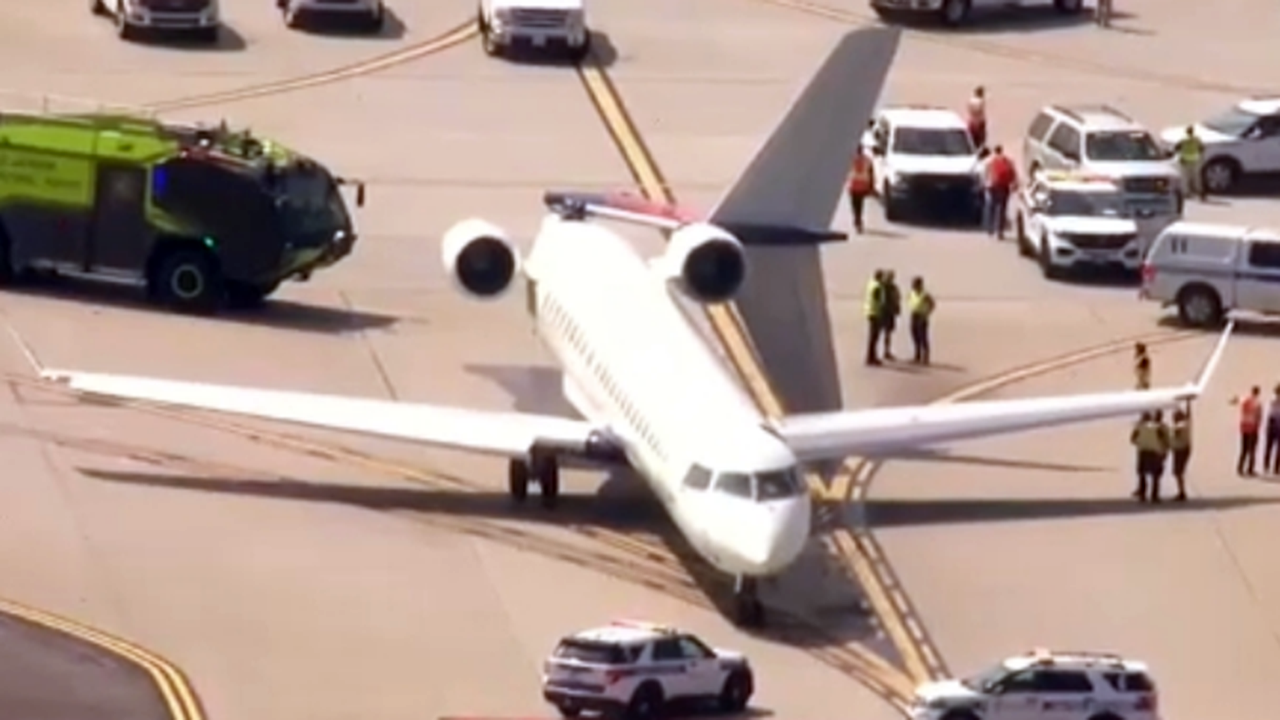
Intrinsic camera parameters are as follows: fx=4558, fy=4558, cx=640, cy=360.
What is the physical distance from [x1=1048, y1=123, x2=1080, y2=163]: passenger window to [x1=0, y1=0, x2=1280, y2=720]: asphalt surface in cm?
325

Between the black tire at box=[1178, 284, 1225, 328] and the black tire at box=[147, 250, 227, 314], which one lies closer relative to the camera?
the black tire at box=[147, 250, 227, 314]

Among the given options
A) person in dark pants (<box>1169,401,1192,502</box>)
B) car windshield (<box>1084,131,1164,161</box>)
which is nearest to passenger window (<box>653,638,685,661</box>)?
person in dark pants (<box>1169,401,1192,502</box>)

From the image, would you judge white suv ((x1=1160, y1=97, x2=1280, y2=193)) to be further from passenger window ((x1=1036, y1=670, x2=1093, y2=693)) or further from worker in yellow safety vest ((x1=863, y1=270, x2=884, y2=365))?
passenger window ((x1=1036, y1=670, x2=1093, y2=693))

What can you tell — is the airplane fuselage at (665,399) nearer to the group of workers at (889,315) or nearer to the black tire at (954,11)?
the group of workers at (889,315)

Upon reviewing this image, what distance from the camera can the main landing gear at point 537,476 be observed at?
72.4m

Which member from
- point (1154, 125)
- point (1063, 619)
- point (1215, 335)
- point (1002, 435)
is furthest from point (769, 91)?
point (1063, 619)

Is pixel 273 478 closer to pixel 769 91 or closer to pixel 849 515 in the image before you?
pixel 849 515

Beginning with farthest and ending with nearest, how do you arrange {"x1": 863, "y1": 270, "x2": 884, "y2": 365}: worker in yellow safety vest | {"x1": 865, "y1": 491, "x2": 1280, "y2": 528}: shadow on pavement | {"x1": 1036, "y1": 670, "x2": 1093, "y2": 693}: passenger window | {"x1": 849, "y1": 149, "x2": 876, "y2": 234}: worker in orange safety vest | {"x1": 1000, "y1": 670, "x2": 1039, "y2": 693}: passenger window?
{"x1": 849, "y1": 149, "x2": 876, "y2": 234}: worker in orange safety vest, {"x1": 863, "y1": 270, "x2": 884, "y2": 365}: worker in yellow safety vest, {"x1": 865, "y1": 491, "x2": 1280, "y2": 528}: shadow on pavement, {"x1": 1036, "y1": 670, "x2": 1093, "y2": 693}: passenger window, {"x1": 1000, "y1": 670, "x2": 1039, "y2": 693}: passenger window

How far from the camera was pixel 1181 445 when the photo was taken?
73812 millimetres

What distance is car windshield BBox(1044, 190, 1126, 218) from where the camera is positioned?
90.9 metres

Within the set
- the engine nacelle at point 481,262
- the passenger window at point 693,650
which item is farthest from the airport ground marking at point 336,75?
the passenger window at point 693,650

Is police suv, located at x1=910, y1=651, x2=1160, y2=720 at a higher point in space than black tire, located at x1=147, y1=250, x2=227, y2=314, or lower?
higher

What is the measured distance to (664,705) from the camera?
61.8m

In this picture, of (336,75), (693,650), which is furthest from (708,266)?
(336,75)
